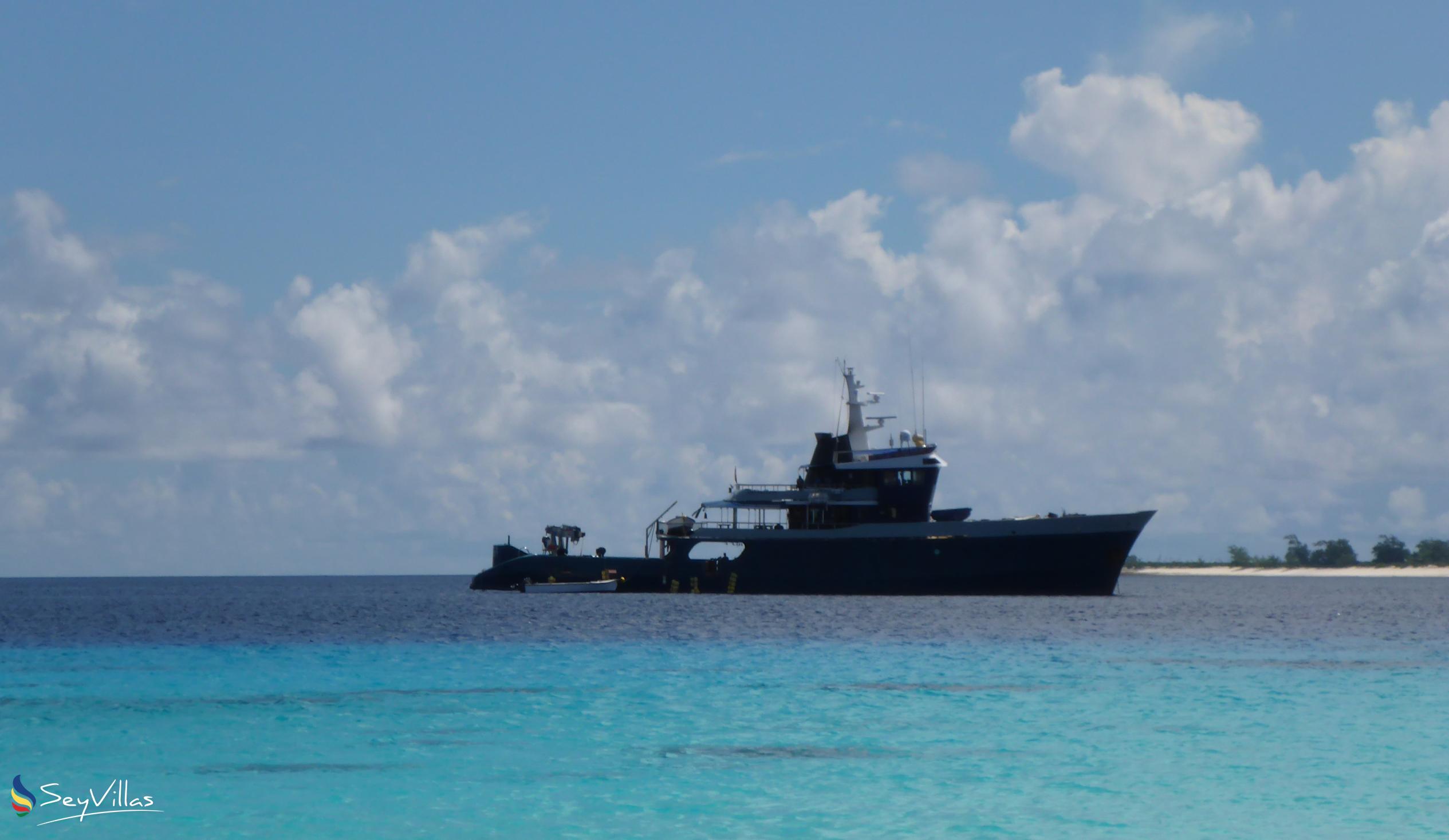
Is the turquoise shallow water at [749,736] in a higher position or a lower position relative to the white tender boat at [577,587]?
lower

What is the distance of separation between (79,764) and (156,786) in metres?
2.78

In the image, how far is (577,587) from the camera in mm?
80375

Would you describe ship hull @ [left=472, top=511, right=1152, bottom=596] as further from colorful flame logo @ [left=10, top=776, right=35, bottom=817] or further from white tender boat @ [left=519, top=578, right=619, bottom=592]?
colorful flame logo @ [left=10, top=776, right=35, bottom=817]

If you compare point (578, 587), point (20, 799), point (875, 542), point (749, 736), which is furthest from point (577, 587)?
point (20, 799)

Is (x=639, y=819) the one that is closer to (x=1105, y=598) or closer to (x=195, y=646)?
(x=195, y=646)

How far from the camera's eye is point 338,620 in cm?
6550

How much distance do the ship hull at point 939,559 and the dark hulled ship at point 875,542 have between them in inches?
2.2

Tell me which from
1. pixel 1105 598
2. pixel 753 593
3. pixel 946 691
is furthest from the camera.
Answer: pixel 1105 598

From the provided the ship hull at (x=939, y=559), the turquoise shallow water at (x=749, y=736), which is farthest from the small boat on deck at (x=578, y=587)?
the turquoise shallow water at (x=749, y=736)

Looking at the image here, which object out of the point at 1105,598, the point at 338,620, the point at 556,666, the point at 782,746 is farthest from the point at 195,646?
the point at 1105,598

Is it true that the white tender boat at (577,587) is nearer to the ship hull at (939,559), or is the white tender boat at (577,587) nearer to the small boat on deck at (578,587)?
the small boat on deck at (578,587)

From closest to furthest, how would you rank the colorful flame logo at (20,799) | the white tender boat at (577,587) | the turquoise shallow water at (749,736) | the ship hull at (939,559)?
the turquoise shallow water at (749,736) < the colorful flame logo at (20,799) < the ship hull at (939,559) < the white tender boat at (577,587)

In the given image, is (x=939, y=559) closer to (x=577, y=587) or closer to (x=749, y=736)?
(x=577, y=587)

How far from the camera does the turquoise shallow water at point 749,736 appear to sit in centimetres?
1608
